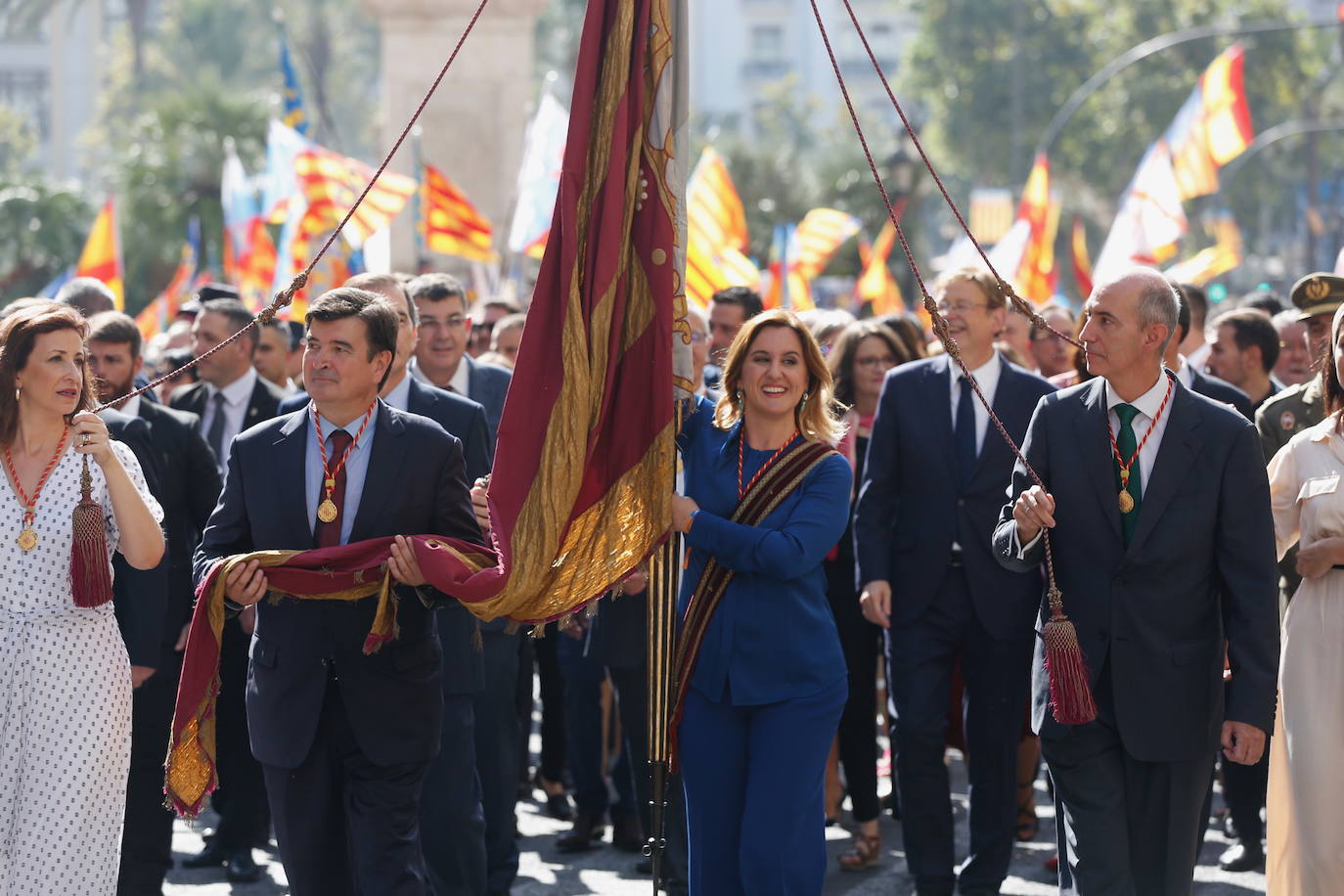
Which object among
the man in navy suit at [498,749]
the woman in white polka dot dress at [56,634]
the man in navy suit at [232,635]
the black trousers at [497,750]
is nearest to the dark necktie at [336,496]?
the woman in white polka dot dress at [56,634]

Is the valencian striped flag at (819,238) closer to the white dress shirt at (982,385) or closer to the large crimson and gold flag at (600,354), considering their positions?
the white dress shirt at (982,385)

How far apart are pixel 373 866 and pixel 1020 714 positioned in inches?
110

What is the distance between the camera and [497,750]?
6.91 meters

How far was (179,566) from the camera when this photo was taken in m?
6.98

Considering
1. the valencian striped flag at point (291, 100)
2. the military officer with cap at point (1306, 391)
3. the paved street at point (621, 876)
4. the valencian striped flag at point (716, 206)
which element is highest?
the valencian striped flag at point (291, 100)

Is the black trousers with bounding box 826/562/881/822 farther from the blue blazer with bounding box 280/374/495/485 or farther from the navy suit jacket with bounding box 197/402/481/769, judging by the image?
the navy suit jacket with bounding box 197/402/481/769

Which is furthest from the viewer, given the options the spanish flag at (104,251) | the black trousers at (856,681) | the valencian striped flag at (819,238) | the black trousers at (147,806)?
the valencian striped flag at (819,238)

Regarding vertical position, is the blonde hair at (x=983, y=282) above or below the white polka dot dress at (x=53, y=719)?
above

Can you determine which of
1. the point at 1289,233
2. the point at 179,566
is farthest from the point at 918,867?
the point at 1289,233

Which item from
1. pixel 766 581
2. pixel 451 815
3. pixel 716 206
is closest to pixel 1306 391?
pixel 766 581

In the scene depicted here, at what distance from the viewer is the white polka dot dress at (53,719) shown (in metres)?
5.28

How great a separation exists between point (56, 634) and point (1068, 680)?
2846 mm

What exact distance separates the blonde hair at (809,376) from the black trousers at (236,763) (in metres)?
2.73

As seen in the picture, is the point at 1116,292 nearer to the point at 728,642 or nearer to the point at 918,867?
the point at 728,642
